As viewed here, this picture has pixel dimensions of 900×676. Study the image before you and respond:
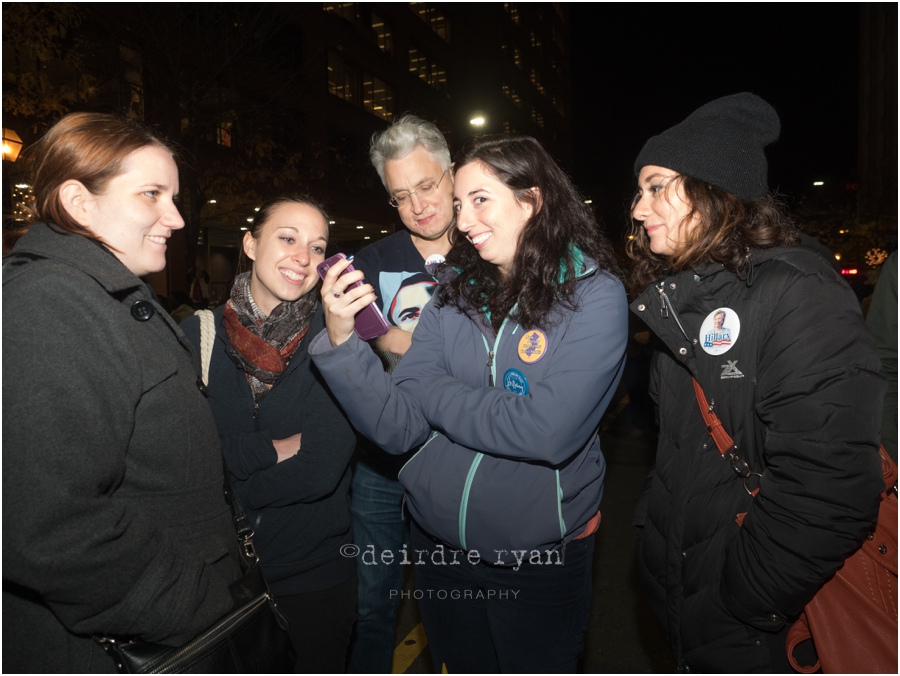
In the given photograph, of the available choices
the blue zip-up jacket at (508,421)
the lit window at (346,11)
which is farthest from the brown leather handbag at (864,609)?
the lit window at (346,11)

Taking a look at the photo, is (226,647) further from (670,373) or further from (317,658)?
(670,373)

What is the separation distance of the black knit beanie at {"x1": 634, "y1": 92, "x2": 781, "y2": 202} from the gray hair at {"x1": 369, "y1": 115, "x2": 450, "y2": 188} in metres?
1.48

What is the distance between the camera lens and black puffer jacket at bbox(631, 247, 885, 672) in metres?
1.64

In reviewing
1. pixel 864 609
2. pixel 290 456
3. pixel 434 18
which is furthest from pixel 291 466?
pixel 434 18

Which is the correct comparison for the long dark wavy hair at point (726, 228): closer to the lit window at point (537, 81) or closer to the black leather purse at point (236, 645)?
the black leather purse at point (236, 645)

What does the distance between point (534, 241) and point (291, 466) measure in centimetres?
142

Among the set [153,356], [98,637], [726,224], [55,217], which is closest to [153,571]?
[98,637]

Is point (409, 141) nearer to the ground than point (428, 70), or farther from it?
nearer to the ground

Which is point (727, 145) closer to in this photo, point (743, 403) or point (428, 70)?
point (743, 403)

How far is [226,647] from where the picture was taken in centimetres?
166

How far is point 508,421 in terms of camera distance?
1.90 metres

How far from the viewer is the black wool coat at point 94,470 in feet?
4.42

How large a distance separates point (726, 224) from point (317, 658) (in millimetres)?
2512

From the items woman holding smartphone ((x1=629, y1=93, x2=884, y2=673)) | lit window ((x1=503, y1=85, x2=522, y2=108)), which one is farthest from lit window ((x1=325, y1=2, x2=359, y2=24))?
woman holding smartphone ((x1=629, y1=93, x2=884, y2=673))
